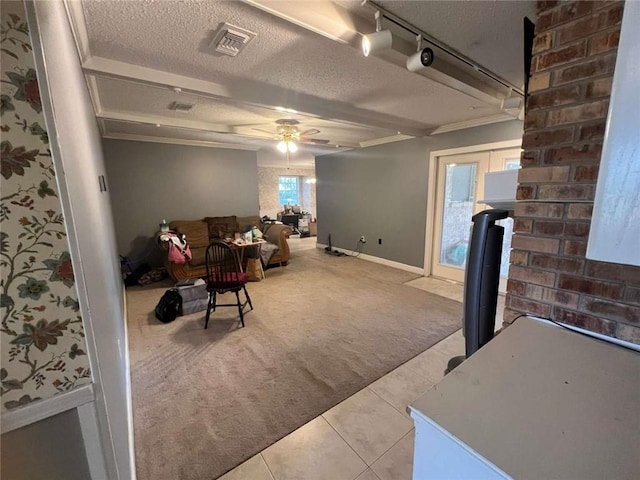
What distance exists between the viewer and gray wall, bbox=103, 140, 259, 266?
14.2 ft

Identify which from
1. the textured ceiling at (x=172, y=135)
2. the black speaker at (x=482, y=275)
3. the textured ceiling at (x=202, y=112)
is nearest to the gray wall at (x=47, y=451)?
the black speaker at (x=482, y=275)

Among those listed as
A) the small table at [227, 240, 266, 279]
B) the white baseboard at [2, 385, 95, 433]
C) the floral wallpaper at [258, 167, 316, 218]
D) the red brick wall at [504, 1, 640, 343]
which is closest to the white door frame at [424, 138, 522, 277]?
the small table at [227, 240, 266, 279]

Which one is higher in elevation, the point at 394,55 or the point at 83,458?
the point at 394,55

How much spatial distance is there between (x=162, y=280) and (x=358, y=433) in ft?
13.0

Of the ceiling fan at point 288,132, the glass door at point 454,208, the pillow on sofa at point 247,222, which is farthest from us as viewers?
the pillow on sofa at point 247,222

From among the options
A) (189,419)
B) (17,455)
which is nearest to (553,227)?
(17,455)

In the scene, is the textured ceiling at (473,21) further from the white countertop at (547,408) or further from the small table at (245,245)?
the small table at (245,245)

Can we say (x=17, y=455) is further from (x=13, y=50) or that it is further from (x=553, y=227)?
(x=553, y=227)

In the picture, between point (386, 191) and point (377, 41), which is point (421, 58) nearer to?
point (377, 41)

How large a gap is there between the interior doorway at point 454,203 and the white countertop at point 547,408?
3.19m

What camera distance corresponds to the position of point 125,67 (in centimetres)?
203

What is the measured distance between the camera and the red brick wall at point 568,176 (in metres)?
0.97

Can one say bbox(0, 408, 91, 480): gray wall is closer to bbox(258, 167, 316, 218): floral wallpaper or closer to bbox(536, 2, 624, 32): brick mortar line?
bbox(536, 2, 624, 32): brick mortar line

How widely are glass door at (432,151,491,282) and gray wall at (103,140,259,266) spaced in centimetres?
372
